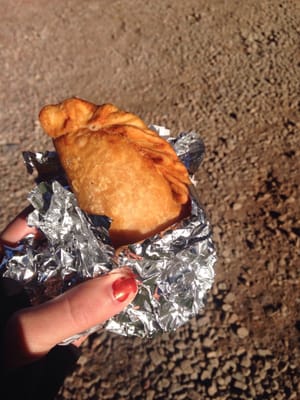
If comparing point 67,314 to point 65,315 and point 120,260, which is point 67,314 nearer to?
point 65,315

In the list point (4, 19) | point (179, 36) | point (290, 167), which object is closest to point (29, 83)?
point (4, 19)

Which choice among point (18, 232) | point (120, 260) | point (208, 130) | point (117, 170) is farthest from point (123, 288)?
point (208, 130)

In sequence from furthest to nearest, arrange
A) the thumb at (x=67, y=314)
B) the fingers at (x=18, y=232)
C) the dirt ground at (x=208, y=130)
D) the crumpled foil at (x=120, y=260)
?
the dirt ground at (x=208, y=130) < the fingers at (x=18, y=232) < the crumpled foil at (x=120, y=260) < the thumb at (x=67, y=314)

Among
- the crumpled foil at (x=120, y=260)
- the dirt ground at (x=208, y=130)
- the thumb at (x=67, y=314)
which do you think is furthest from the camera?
the dirt ground at (x=208, y=130)

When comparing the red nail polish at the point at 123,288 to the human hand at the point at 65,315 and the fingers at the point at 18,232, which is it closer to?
the human hand at the point at 65,315

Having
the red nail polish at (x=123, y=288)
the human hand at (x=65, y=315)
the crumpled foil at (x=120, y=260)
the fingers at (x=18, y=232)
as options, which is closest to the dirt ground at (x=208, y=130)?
the crumpled foil at (x=120, y=260)

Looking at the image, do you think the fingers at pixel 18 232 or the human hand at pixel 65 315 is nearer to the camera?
the human hand at pixel 65 315

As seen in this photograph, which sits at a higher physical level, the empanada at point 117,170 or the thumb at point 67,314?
the empanada at point 117,170

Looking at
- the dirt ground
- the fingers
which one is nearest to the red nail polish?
the fingers
